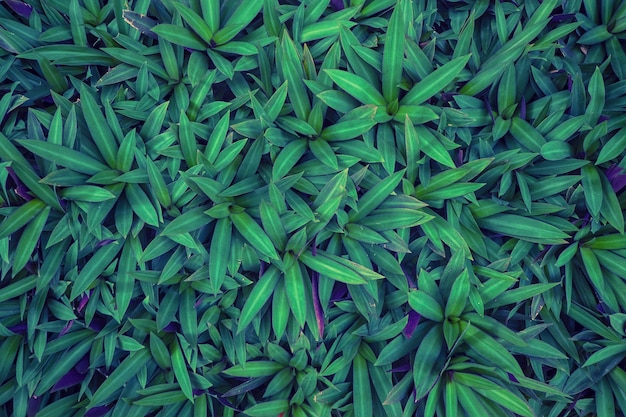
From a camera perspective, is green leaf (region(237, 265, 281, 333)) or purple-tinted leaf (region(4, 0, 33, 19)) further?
purple-tinted leaf (region(4, 0, 33, 19))

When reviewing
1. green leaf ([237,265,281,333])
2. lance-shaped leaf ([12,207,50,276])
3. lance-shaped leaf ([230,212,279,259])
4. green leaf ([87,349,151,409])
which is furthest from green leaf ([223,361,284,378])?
lance-shaped leaf ([12,207,50,276])

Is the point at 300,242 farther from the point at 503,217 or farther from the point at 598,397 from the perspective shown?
the point at 598,397

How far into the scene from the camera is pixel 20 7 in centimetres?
153

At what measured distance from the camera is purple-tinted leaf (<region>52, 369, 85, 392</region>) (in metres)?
1.44

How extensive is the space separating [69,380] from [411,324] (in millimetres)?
990

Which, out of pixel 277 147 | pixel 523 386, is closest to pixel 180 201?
pixel 277 147

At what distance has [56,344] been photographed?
146 centimetres

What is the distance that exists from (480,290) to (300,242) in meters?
0.54

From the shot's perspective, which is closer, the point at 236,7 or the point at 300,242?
the point at 300,242

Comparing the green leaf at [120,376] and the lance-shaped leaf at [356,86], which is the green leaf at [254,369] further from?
the lance-shaped leaf at [356,86]

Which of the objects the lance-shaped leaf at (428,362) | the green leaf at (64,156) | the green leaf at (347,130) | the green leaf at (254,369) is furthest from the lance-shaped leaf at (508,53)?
the green leaf at (64,156)

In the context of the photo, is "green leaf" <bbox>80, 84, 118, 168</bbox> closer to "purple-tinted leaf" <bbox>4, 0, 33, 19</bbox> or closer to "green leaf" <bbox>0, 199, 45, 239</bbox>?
"green leaf" <bbox>0, 199, 45, 239</bbox>

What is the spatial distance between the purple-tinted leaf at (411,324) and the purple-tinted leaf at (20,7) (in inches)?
57.2

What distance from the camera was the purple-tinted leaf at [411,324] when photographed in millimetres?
1434
